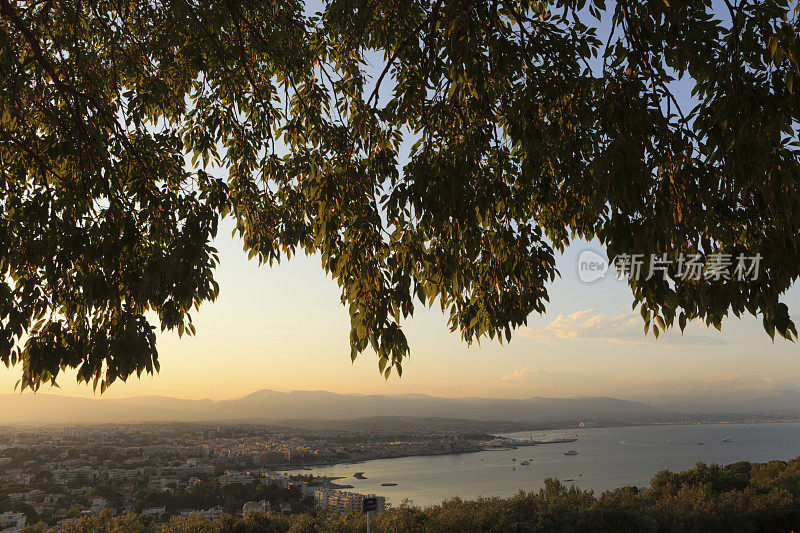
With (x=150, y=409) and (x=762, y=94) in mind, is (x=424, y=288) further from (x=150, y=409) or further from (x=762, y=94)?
(x=150, y=409)

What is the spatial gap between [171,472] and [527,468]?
2421 centimetres

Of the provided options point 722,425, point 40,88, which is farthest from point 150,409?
point 722,425

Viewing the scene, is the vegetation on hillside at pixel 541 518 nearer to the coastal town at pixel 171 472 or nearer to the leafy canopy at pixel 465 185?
the coastal town at pixel 171 472

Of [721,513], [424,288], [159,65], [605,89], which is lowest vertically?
[721,513]

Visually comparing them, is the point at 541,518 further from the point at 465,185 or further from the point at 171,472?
the point at 171,472

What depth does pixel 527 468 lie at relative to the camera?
37.4 meters

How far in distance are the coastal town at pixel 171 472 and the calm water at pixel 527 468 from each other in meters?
1.81

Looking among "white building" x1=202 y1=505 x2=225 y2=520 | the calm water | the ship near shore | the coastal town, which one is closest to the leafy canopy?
the coastal town

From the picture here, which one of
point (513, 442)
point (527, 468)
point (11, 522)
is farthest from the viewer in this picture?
point (513, 442)

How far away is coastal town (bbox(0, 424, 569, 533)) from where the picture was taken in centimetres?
1661

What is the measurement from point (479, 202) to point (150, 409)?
50141 mm

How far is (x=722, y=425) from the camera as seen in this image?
9856 cm

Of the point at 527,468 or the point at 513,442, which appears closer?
the point at 527,468

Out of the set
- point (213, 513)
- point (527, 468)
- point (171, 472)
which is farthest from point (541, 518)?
point (527, 468)
